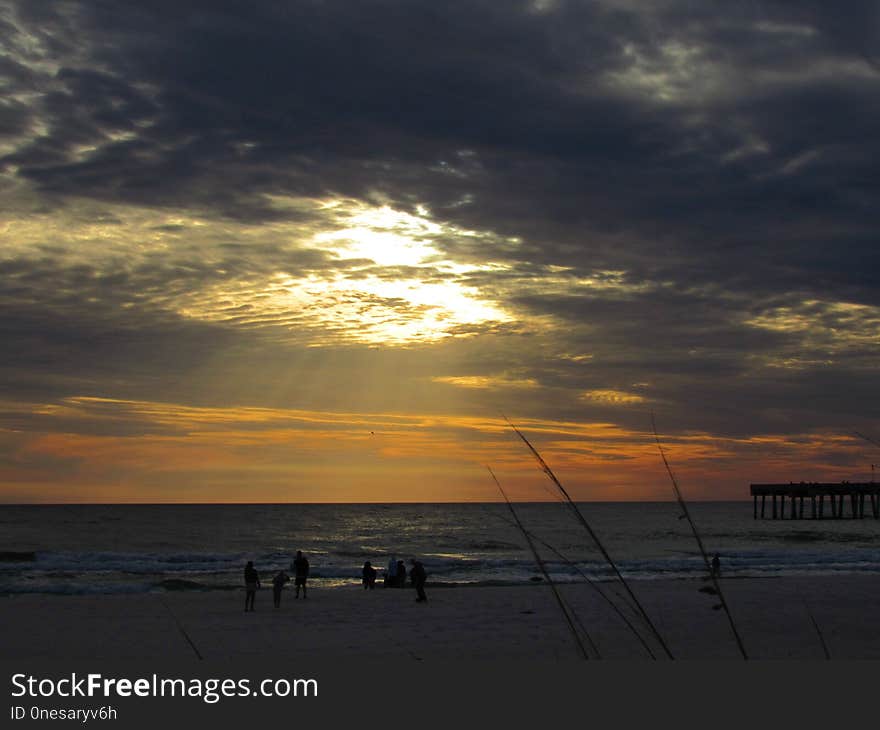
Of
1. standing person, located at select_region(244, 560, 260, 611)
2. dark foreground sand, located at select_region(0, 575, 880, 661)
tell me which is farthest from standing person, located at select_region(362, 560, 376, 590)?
standing person, located at select_region(244, 560, 260, 611)

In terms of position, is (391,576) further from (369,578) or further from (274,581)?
(274,581)

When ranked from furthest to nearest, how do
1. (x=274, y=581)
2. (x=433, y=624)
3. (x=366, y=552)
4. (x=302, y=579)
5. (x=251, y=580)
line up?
(x=366, y=552)
(x=302, y=579)
(x=274, y=581)
(x=251, y=580)
(x=433, y=624)

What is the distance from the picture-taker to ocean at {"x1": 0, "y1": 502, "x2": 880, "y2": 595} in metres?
40.8

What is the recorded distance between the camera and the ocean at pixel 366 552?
134 ft

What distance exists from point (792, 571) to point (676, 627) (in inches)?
896

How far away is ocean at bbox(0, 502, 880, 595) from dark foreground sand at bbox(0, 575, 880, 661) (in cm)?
251

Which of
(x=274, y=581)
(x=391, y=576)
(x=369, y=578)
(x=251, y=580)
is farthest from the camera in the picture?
(x=391, y=576)

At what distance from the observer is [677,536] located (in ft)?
279

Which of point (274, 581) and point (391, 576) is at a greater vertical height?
point (274, 581)

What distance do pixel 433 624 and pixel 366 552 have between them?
41617 millimetres

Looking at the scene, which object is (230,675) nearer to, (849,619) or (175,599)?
(849,619)

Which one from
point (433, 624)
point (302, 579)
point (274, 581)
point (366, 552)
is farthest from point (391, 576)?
point (366, 552)

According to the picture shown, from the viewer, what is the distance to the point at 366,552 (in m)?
63.9

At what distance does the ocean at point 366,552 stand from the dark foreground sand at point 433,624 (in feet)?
8.24
